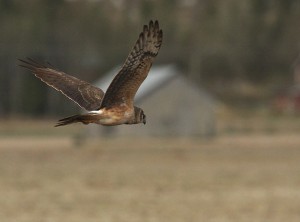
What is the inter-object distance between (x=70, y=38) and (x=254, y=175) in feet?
196

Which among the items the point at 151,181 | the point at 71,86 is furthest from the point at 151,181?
the point at 71,86

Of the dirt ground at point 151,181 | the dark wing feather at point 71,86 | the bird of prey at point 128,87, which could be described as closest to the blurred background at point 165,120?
the dirt ground at point 151,181

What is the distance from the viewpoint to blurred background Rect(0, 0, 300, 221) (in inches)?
1045

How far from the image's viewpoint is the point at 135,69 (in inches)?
346

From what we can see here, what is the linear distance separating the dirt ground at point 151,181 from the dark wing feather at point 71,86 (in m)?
11.7

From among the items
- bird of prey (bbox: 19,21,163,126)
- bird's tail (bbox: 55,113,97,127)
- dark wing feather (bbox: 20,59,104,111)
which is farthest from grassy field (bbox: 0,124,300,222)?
bird's tail (bbox: 55,113,97,127)

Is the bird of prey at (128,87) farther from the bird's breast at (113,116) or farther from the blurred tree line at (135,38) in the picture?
the blurred tree line at (135,38)

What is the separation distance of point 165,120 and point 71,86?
47.8 meters

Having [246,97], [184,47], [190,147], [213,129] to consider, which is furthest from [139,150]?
[184,47]

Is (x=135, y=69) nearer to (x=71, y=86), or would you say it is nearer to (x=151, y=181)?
(x=71, y=86)

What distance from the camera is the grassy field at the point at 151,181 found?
78.3 feet

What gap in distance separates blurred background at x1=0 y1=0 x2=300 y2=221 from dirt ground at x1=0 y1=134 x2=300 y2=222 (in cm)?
6

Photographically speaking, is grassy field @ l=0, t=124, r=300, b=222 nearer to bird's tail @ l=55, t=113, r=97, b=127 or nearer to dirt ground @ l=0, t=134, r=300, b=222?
dirt ground @ l=0, t=134, r=300, b=222

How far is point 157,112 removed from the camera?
192ft
